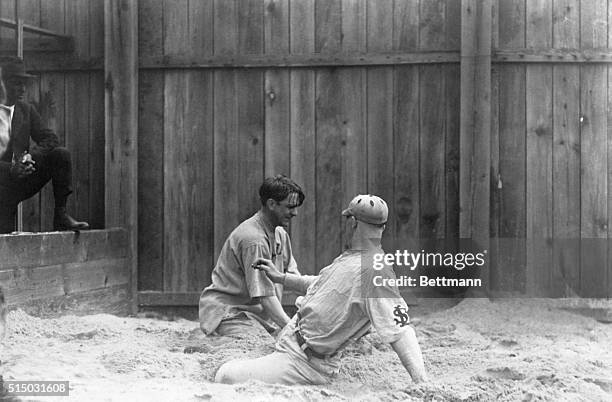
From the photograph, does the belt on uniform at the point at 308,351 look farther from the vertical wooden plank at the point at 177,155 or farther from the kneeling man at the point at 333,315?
the vertical wooden plank at the point at 177,155

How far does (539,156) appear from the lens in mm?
6602

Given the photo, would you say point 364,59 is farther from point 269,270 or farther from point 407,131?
point 269,270

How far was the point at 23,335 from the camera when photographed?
5.35 m

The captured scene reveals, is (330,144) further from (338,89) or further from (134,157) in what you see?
(134,157)

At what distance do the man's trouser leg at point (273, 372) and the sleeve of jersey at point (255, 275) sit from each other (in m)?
0.81

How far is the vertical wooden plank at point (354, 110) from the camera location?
6.71 meters

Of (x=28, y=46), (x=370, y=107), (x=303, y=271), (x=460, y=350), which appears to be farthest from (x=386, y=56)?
(x=28, y=46)

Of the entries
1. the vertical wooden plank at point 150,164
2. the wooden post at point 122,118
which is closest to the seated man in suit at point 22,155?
the wooden post at point 122,118

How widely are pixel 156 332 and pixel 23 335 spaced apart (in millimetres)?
984

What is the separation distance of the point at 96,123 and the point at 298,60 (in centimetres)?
167

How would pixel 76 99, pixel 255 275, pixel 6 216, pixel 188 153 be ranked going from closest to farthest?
pixel 255 275 → pixel 6 216 → pixel 188 153 → pixel 76 99

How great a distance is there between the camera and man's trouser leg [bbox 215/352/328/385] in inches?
174

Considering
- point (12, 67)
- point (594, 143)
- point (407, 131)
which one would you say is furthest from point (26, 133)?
point (594, 143)

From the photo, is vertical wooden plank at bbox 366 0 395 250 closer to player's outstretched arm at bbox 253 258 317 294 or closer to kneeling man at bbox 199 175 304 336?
kneeling man at bbox 199 175 304 336
